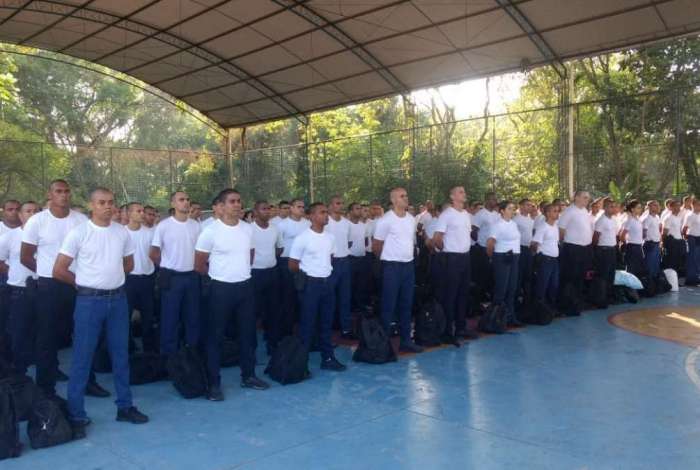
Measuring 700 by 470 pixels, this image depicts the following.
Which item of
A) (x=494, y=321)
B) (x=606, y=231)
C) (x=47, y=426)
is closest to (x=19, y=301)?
(x=47, y=426)

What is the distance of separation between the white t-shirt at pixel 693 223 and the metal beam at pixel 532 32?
12.9ft

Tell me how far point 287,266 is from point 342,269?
0.68 meters

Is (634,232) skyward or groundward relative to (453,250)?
skyward

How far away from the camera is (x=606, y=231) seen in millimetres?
9586

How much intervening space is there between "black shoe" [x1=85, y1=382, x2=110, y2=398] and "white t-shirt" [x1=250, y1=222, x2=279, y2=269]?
6.83ft

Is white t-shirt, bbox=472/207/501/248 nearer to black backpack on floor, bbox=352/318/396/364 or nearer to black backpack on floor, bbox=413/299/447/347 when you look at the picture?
black backpack on floor, bbox=413/299/447/347

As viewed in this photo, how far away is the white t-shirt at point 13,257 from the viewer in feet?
19.1

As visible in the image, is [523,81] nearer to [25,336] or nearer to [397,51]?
[397,51]

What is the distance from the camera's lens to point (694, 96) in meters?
18.0

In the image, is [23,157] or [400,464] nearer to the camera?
[400,464]

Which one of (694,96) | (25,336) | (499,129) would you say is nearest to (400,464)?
(25,336)

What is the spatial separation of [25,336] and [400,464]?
3.70 m

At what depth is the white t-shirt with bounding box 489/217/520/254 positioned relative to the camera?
798cm

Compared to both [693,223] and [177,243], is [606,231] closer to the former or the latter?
[693,223]
